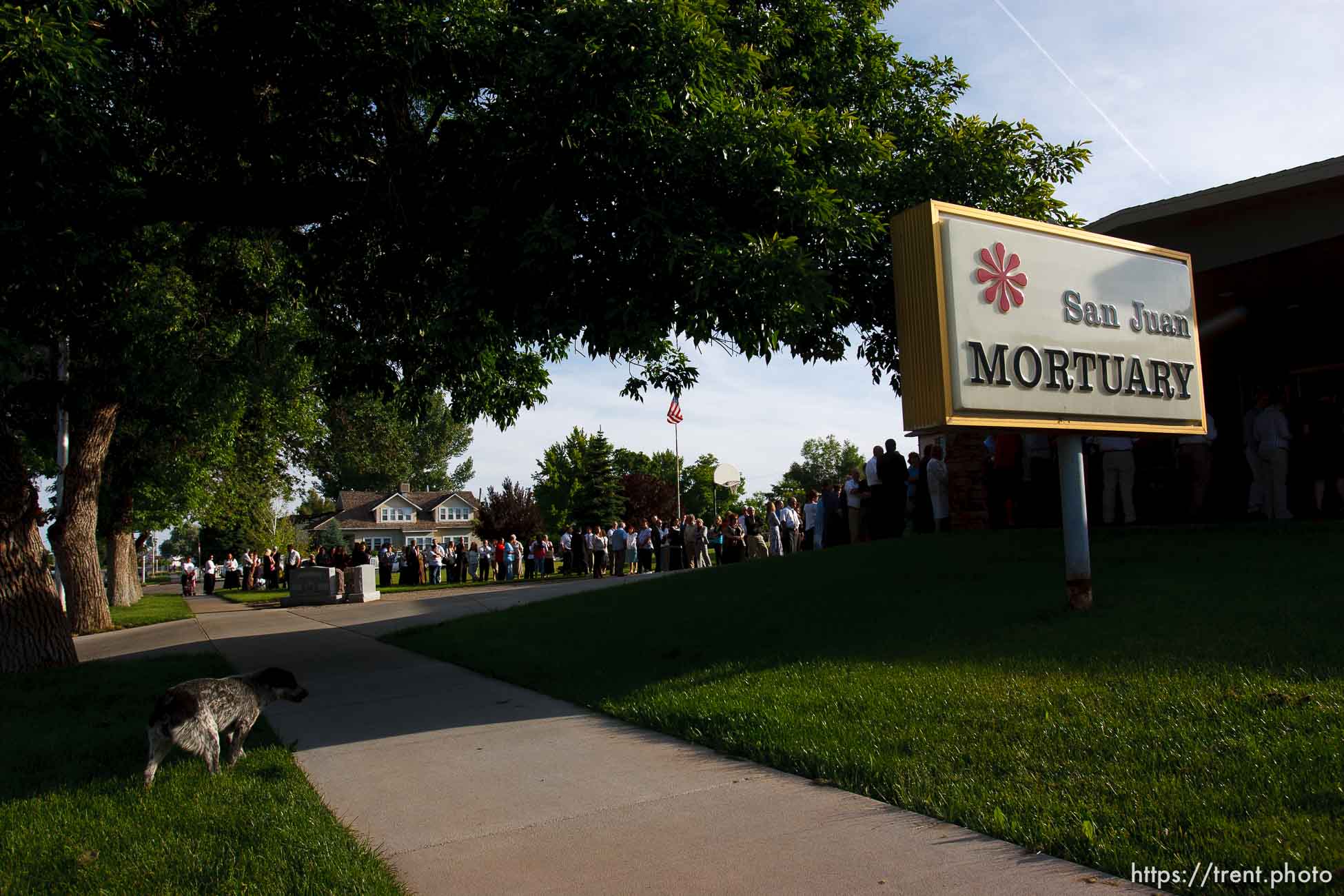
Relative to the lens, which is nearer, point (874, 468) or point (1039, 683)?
point (1039, 683)

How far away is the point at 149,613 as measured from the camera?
25.3 metres

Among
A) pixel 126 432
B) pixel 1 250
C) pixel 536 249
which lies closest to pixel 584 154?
pixel 536 249

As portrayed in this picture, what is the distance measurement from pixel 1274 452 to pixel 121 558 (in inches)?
1256

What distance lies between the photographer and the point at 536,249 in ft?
26.7

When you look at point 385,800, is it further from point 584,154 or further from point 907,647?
point 584,154

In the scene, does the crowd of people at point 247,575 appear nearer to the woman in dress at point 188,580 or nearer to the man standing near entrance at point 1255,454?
the woman in dress at point 188,580

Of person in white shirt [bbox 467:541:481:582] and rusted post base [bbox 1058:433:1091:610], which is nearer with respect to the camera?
rusted post base [bbox 1058:433:1091:610]

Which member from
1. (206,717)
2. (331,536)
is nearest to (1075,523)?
(206,717)

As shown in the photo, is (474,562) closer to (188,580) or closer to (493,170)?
(188,580)

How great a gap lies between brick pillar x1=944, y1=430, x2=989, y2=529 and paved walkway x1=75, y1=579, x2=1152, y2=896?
948 centimetres

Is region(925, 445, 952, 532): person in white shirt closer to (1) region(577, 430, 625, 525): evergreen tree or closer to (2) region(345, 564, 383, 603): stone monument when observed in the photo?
(2) region(345, 564, 383, 603): stone monument

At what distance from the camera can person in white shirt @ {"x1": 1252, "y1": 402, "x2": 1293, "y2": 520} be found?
12664 millimetres

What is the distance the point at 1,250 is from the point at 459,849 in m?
7.91

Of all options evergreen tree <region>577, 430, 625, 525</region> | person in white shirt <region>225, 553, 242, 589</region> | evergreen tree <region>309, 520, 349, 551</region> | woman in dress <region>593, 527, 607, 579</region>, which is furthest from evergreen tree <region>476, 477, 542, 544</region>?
evergreen tree <region>309, 520, 349, 551</region>
